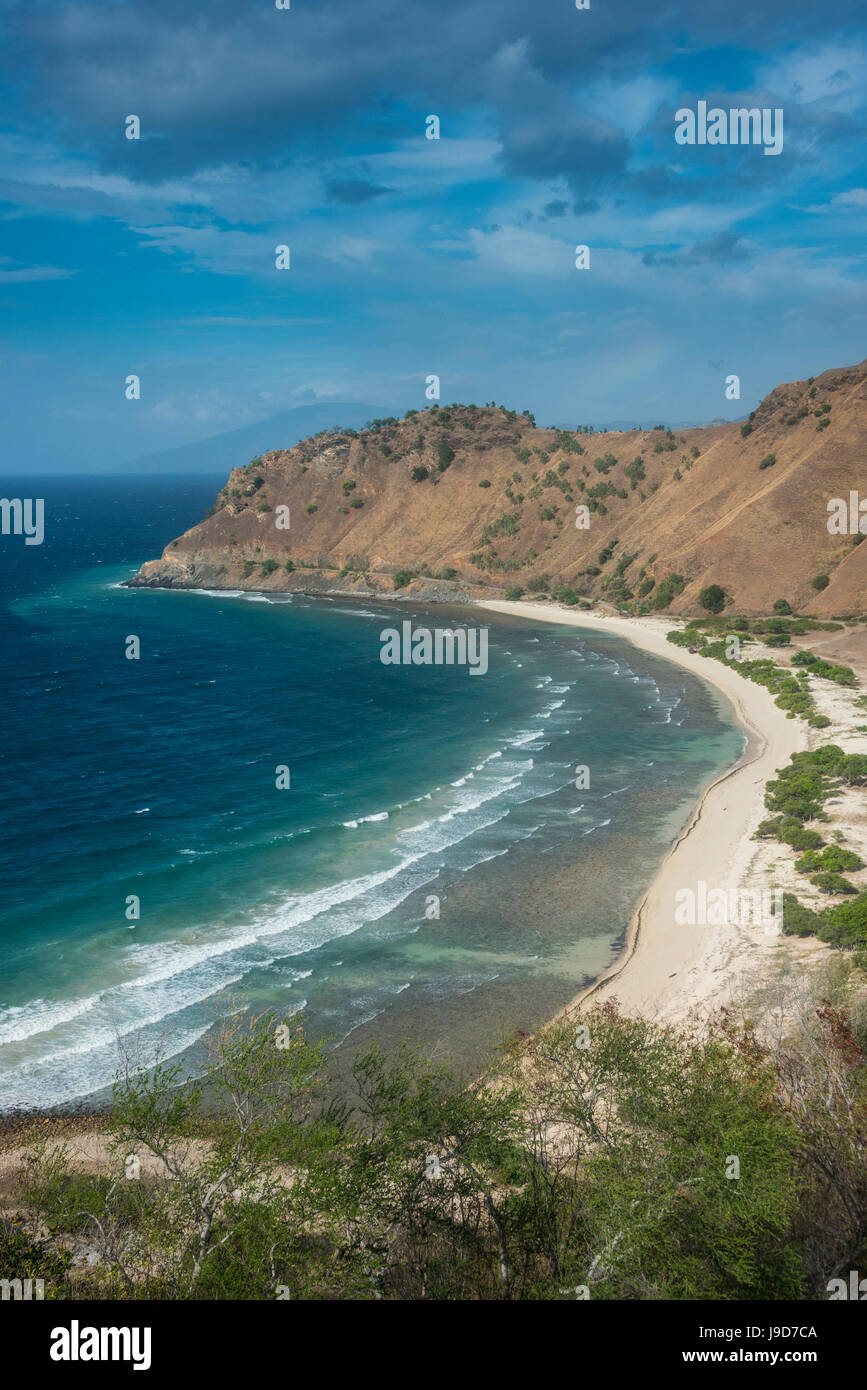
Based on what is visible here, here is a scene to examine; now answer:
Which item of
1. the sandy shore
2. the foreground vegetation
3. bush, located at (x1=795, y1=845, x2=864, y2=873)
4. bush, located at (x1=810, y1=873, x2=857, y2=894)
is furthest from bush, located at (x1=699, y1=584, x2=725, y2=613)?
the foreground vegetation

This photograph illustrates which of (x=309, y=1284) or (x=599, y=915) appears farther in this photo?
(x=599, y=915)

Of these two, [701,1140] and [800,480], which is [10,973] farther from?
[800,480]

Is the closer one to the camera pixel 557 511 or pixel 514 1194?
pixel 514 1194

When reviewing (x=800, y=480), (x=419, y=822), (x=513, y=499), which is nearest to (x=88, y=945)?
(x=419, y=822)

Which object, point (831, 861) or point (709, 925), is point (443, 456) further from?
point (709, 925)

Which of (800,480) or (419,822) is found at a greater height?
(800,480)

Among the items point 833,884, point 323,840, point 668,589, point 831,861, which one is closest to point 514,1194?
point 833,884
